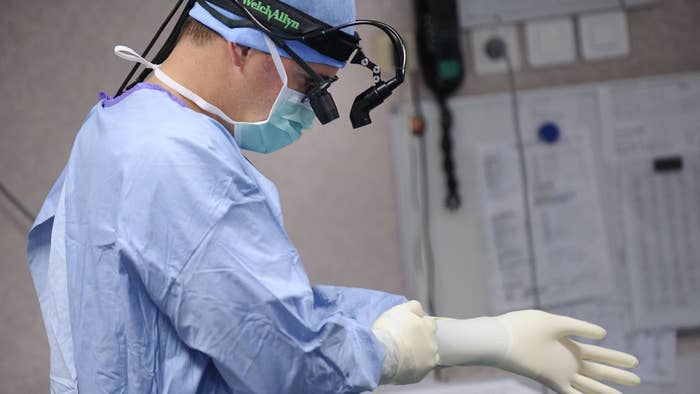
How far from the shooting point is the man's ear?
108cm

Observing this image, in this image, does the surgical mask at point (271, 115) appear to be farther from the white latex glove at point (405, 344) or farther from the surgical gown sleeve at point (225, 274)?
the white latex glove at point (405, 344)

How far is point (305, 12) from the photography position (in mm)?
1103

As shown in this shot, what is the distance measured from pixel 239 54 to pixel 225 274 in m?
0.34

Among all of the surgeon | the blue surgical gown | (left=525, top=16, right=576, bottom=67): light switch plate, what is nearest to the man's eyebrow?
the surgeon

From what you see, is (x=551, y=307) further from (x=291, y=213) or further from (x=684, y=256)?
(x=291, y=213)

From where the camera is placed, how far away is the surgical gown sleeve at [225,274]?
0.89m

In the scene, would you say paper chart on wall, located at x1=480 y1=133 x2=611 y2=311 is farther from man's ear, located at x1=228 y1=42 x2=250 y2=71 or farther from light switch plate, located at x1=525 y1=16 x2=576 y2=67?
man's ear, located at x1=228 y1=42 x2=250 y2=71

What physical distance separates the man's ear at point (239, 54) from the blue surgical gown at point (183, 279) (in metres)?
0.11

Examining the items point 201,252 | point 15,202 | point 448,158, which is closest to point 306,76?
point 201,252

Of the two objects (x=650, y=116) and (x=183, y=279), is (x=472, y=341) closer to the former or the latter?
(x=183, y=279)

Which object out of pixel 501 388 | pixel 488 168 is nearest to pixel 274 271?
pixel 501 388

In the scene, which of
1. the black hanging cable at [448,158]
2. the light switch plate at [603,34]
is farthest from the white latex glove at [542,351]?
the light switch plate at [603,34]

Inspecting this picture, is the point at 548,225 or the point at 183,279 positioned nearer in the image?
the point at 183,279

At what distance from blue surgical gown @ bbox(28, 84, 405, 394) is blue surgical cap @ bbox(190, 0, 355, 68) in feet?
0.42
